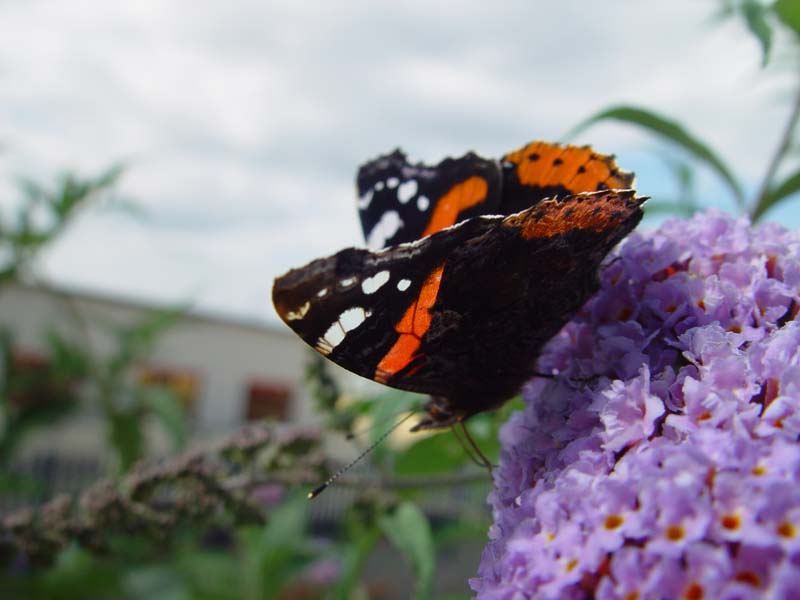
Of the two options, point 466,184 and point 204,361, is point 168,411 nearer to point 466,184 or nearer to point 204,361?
point 466,184

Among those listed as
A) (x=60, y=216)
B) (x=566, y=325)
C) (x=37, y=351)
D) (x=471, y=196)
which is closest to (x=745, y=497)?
(x=566, y=325)

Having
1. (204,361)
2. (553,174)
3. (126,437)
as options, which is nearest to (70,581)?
(126,437)

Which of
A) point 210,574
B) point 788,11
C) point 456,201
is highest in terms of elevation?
point 210,574

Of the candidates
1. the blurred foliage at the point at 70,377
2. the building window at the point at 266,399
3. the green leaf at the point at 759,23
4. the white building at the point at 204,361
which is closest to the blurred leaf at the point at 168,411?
the blurred foliage at the point at 70,377

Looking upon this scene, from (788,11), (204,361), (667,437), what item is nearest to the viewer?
(667,437)

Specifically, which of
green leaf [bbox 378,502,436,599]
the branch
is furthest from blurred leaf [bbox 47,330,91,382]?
green leaf [bbox 378,502,436,599]

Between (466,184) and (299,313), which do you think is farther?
(466,184)

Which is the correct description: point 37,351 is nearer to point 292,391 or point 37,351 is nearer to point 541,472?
point 292,391
